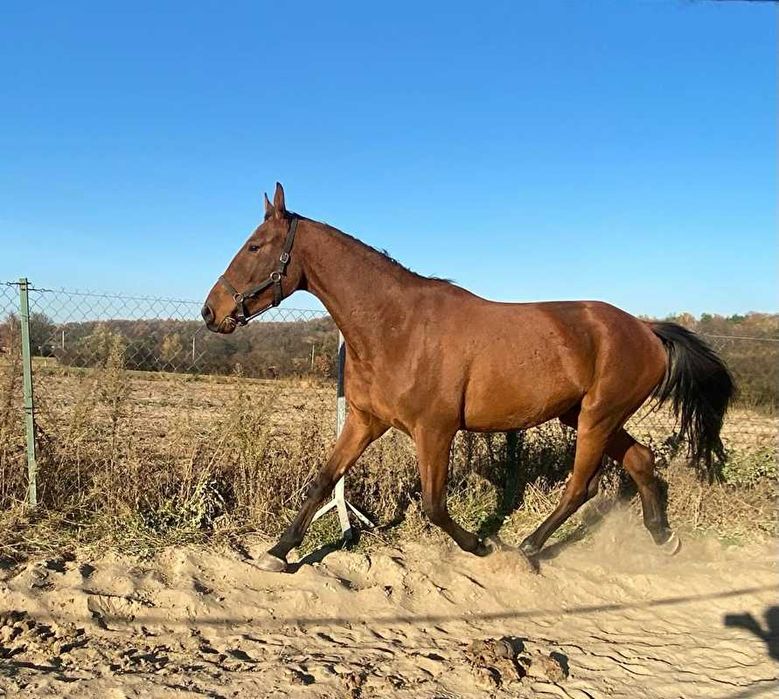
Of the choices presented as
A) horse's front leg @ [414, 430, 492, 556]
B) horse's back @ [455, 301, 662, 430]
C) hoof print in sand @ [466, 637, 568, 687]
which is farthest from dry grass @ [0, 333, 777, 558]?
hoof print in sand @ [466, 637, 568, 687]

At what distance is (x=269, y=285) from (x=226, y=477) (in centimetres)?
198

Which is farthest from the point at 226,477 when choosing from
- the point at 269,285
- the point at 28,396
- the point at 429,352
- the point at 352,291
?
the point at 429,352

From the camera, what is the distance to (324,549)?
452 cm

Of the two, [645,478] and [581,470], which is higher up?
[581,470]

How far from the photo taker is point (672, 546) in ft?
16.7

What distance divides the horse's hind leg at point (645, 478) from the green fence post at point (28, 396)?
446 centimetres

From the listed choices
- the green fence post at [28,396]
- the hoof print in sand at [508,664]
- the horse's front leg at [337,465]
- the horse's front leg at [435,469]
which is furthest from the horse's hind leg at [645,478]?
the green fence post at [28,396]

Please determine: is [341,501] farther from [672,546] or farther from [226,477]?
[672,546]

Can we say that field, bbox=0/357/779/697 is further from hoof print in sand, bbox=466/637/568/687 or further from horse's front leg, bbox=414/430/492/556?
horse's front leg, bbox=414/430/492/556

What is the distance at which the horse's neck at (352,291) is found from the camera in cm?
411

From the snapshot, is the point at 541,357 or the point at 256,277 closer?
the point at 256,277

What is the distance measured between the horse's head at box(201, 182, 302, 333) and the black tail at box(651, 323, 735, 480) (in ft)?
10.5

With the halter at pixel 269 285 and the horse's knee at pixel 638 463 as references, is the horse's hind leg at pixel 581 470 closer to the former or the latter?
the horse's knee at pixel 638 463

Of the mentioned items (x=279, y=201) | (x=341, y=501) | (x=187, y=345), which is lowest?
(x=341, y=501)
